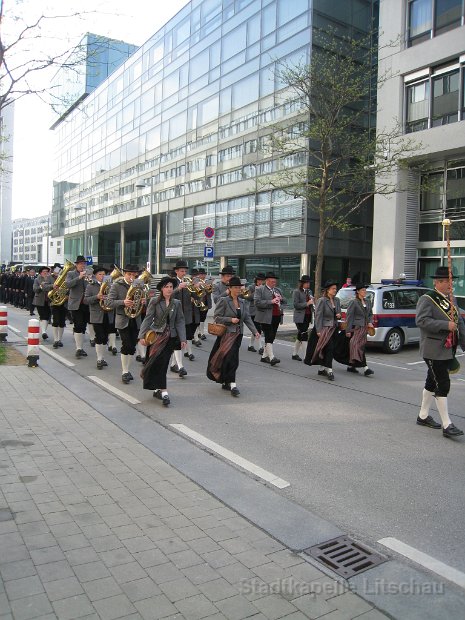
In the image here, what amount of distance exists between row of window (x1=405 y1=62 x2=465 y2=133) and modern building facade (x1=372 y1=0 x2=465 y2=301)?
32 mm

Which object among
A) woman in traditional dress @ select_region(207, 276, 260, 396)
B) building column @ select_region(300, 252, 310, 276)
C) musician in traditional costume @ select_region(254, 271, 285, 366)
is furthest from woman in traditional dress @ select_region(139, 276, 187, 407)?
building column @ select_region(300, 252, 310, 276)

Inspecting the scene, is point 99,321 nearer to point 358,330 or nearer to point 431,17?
point 358,330

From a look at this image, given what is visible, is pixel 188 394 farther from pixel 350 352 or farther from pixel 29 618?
pixel 29 618

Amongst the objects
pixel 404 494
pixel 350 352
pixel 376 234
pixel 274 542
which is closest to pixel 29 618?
pixel 274 542

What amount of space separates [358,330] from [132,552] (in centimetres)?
786

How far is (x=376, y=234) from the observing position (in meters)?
23.8

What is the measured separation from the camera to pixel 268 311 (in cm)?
1147

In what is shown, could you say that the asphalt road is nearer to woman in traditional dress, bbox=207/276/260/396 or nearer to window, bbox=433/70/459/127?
woman in traditional dress, bbox=207/276/260/396

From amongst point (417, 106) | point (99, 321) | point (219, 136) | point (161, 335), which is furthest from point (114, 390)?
point (219, 136)

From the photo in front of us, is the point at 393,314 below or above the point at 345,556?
above

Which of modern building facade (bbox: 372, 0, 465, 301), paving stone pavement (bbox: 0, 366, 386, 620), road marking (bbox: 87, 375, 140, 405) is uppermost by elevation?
modern building facade (bbox: 372, 0, 465, 301)

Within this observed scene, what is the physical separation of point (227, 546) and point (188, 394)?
4774 millimetres

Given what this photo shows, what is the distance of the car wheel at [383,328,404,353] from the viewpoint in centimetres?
1355

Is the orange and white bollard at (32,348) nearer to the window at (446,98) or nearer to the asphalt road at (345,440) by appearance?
the asphalt road at (345,440)
